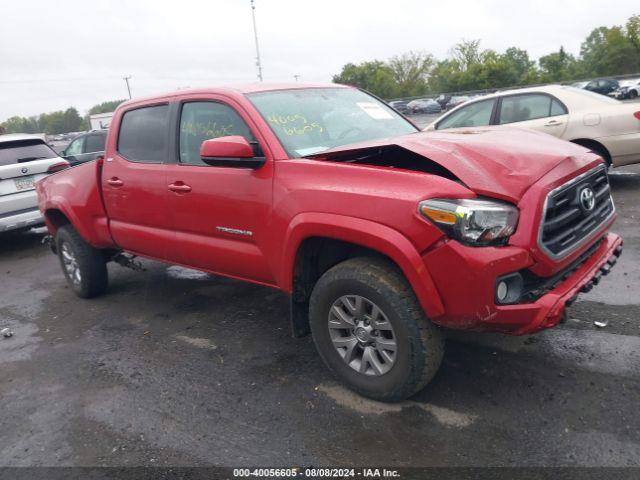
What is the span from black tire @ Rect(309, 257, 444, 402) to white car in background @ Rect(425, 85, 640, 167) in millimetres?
4524

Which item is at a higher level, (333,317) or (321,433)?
(333,317)

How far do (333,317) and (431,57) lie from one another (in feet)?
294

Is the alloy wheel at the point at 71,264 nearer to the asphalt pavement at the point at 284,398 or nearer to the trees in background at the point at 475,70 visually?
the asphalt pavement at the point at 284,398

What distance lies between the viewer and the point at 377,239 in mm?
2775

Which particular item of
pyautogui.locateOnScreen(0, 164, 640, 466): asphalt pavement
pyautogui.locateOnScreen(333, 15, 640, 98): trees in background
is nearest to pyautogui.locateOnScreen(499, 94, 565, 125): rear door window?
pyautogui.locateOnScreen(0, 164, 640, 466): asphalt pavement

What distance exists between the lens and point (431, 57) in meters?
85.7

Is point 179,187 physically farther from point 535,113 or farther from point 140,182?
point 535,113

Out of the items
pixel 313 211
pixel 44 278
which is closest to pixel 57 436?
pixel 313 211

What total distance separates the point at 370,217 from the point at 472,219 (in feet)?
→ 1.74

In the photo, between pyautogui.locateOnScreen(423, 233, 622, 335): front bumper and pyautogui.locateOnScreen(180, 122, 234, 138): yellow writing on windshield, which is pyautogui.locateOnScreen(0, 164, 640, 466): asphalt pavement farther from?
pyautogui.locateOnScreen(180, 122, 234, 138): yellow writing on windshield

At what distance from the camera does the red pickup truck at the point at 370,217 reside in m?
2.64

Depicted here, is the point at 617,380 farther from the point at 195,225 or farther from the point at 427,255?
the point at 195,225

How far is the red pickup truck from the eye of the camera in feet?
8.66

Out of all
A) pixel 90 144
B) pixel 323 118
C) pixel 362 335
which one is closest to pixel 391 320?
pixel 362 335
